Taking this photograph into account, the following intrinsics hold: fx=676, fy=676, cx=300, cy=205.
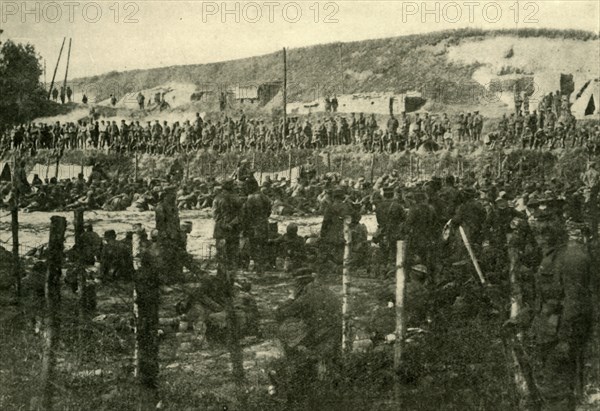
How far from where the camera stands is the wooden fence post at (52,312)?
5672mm

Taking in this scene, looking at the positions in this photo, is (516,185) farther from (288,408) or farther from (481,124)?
(288,408)

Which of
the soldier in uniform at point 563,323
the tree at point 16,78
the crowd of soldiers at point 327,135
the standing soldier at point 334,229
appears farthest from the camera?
the crowd of soldiers at point 327,135

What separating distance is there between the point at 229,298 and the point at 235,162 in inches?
774

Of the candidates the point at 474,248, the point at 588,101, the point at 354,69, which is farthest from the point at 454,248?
the point at 354,69

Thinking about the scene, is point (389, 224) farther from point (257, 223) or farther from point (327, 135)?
point (327, 135)

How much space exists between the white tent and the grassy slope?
24.3ft

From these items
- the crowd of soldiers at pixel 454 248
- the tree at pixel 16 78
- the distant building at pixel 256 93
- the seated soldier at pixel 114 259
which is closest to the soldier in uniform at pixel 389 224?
the crowd of soldiers at pixel 454 248

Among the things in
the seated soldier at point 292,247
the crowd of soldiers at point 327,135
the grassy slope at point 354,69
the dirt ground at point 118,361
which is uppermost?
the grassy slope at point 354,69

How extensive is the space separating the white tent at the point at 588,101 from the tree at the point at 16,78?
22.1 m

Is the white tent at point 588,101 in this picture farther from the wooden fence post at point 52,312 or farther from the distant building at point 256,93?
the wooden fence post at point 52,312

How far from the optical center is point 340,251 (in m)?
10.7

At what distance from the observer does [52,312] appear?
18.6ft

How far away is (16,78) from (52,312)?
37.2ft

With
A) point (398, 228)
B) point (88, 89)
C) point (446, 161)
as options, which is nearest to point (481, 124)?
point (446, 161)
